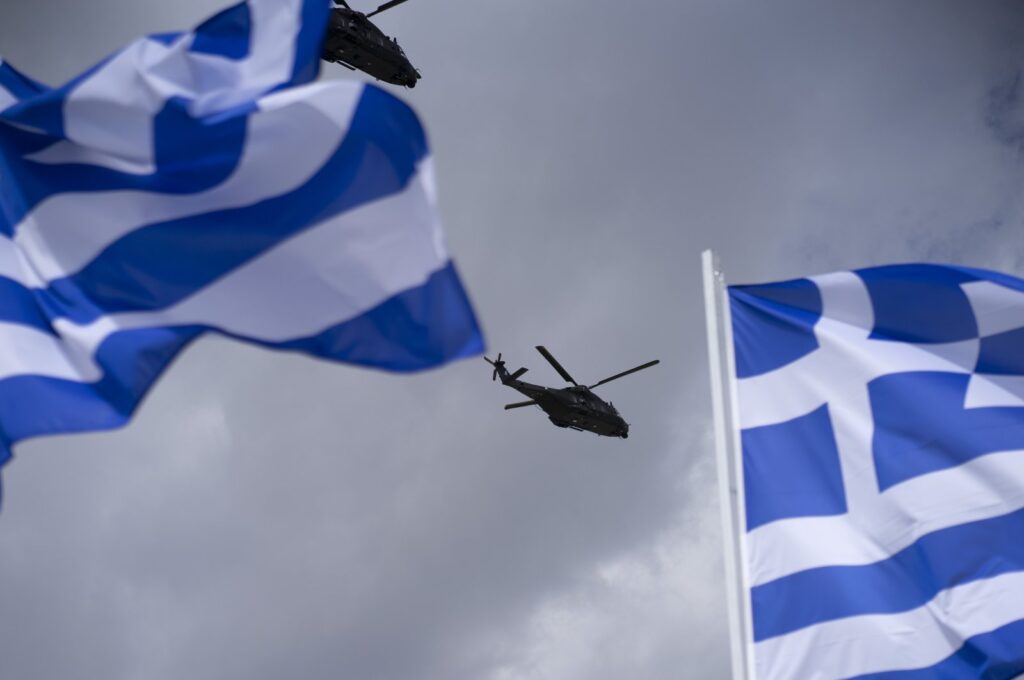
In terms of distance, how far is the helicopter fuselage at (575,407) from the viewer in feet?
159

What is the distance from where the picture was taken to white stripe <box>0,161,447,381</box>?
916 centimetres

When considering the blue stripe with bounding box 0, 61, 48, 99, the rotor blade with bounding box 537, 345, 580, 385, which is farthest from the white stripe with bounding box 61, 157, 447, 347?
the rotor blade with bounding box 537, 345, 580, 385

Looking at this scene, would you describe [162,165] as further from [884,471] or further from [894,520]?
[894,520]

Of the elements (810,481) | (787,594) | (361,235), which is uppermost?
(361,235)

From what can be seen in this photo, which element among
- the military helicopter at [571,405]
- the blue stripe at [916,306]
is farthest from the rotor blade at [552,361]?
the blue stripe at [916,306]

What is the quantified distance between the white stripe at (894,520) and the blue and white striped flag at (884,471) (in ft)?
0.04

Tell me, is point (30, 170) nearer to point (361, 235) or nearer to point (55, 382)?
point (55, 382)

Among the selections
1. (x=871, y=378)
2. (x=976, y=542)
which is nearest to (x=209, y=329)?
(x=871, y=378)

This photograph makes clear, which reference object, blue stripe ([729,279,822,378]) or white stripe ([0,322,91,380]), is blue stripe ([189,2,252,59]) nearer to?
white stripe ([0,322,91,380])

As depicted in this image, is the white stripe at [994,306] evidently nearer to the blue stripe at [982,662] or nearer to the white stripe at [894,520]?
the white stripe at [894,520]

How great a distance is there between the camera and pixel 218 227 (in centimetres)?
962

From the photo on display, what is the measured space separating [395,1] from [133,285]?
2627cm

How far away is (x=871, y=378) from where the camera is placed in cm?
1073

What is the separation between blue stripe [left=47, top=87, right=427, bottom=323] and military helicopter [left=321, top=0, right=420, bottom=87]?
30.8 metres
